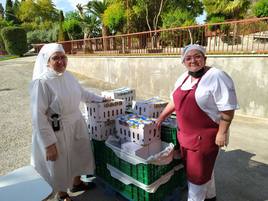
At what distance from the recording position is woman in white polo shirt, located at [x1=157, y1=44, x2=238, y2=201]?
213 cm

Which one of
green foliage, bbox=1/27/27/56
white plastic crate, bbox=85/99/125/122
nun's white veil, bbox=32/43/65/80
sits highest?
green foliage, bbox=1/27/27/56

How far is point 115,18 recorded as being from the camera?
1967cm

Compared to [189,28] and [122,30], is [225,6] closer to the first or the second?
[122,30]

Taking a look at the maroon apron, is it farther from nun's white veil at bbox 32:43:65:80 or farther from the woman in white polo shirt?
nun's white veil at bbox 32:43:65:80

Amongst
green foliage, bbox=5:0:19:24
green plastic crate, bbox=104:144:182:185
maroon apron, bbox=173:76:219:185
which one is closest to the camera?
maroon apron, bbox=173:76:219:185

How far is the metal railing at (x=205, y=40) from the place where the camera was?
6230 millimetres

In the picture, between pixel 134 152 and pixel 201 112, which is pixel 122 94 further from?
pixel 201 112

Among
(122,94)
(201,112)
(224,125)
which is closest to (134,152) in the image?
(201,112)

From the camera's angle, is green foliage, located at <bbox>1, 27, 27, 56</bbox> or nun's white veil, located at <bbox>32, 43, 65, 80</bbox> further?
green foliage, located at <bbox>1, 27, 27, 56</bbox>

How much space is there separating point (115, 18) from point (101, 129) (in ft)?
59.6

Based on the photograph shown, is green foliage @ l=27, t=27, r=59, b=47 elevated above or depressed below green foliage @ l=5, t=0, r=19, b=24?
below

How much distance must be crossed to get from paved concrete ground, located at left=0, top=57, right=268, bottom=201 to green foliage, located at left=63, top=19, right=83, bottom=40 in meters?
15.9

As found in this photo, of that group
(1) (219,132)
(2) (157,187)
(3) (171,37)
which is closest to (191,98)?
(1) (219,132)

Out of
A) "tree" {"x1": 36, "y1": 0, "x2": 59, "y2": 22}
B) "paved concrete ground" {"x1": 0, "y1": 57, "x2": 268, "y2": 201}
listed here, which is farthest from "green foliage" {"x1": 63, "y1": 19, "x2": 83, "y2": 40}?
"tree" {"x1": 36, "y1": 0, "x2": 59, "y2": 22}
